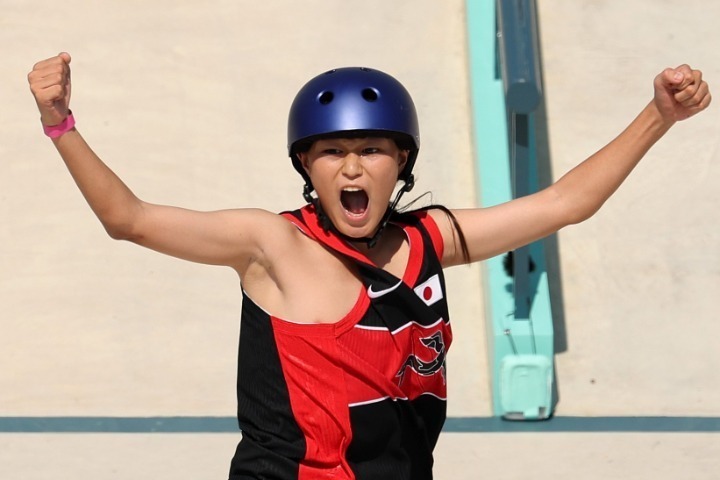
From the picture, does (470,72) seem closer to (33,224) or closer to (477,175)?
(477,175)

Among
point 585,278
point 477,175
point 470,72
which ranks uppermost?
point 470,72

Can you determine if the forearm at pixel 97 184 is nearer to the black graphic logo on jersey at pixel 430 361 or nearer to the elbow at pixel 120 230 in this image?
the elbow at pixel 120 230

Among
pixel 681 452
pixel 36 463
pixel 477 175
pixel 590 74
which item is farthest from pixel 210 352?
pixel 590 74

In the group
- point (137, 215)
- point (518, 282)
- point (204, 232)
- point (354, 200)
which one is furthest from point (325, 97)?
point (518, 282)

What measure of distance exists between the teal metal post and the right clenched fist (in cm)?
246

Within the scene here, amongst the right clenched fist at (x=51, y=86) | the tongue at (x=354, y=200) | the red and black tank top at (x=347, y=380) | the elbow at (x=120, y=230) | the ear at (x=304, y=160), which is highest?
the right clenched fist at (x=51, y=86)

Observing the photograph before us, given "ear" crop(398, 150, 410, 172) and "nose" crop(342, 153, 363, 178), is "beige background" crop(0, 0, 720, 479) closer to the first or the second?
"ear" crop(398, 150, 410, 172)

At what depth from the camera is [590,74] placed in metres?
7.16

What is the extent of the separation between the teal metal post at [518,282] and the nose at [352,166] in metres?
1.93

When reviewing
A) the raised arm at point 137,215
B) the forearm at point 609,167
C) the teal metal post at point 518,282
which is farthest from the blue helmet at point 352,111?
the teal metal post at point 518,282

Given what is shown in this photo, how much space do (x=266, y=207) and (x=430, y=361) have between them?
Result: 3295 millimetres

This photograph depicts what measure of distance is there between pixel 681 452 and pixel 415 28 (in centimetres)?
303

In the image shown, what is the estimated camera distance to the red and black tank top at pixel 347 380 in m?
3.29

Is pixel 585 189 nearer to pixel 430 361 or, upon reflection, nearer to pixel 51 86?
pixel 430 361
